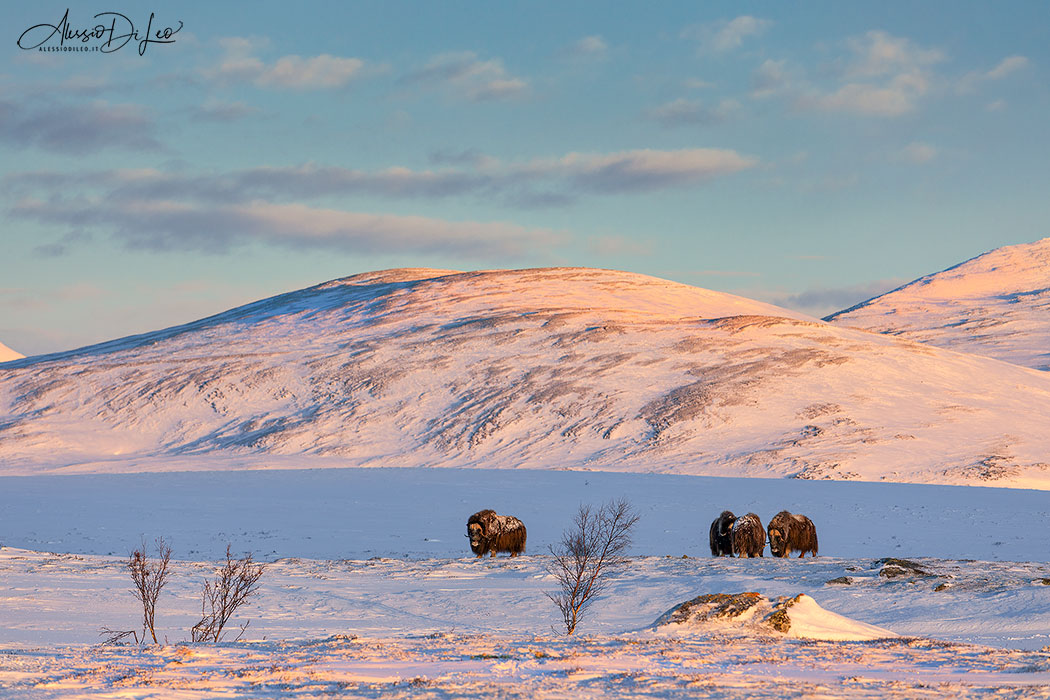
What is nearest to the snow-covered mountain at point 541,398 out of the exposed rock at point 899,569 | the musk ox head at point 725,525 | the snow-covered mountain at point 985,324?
the musk ox head at point 725,525

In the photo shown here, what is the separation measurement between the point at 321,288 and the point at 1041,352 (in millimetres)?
92551

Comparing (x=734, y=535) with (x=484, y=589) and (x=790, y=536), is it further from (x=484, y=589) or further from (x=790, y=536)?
(x=484, y=589)

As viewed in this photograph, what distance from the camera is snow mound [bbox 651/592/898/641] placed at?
1252 centimetres

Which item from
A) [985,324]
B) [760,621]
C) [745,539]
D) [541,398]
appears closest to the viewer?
[760,621]

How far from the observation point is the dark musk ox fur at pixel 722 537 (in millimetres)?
29906

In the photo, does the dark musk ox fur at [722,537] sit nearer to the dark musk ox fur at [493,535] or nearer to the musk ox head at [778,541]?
the musk ox head at [778,541]

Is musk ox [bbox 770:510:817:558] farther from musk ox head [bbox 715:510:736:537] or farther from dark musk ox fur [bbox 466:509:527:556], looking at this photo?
dark musk ox fur [bbox 466:509:527:556]

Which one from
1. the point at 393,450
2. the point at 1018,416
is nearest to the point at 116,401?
the point at 393,450

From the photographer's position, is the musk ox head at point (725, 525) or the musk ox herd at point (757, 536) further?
the musk ox head at point (725, 525)

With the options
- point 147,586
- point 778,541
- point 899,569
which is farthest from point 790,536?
point 147,586

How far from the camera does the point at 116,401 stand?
84.2 metres

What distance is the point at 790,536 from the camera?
30250 millimetres

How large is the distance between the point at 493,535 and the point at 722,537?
6694 mm

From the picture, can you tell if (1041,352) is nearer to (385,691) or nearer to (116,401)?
(116,401)
